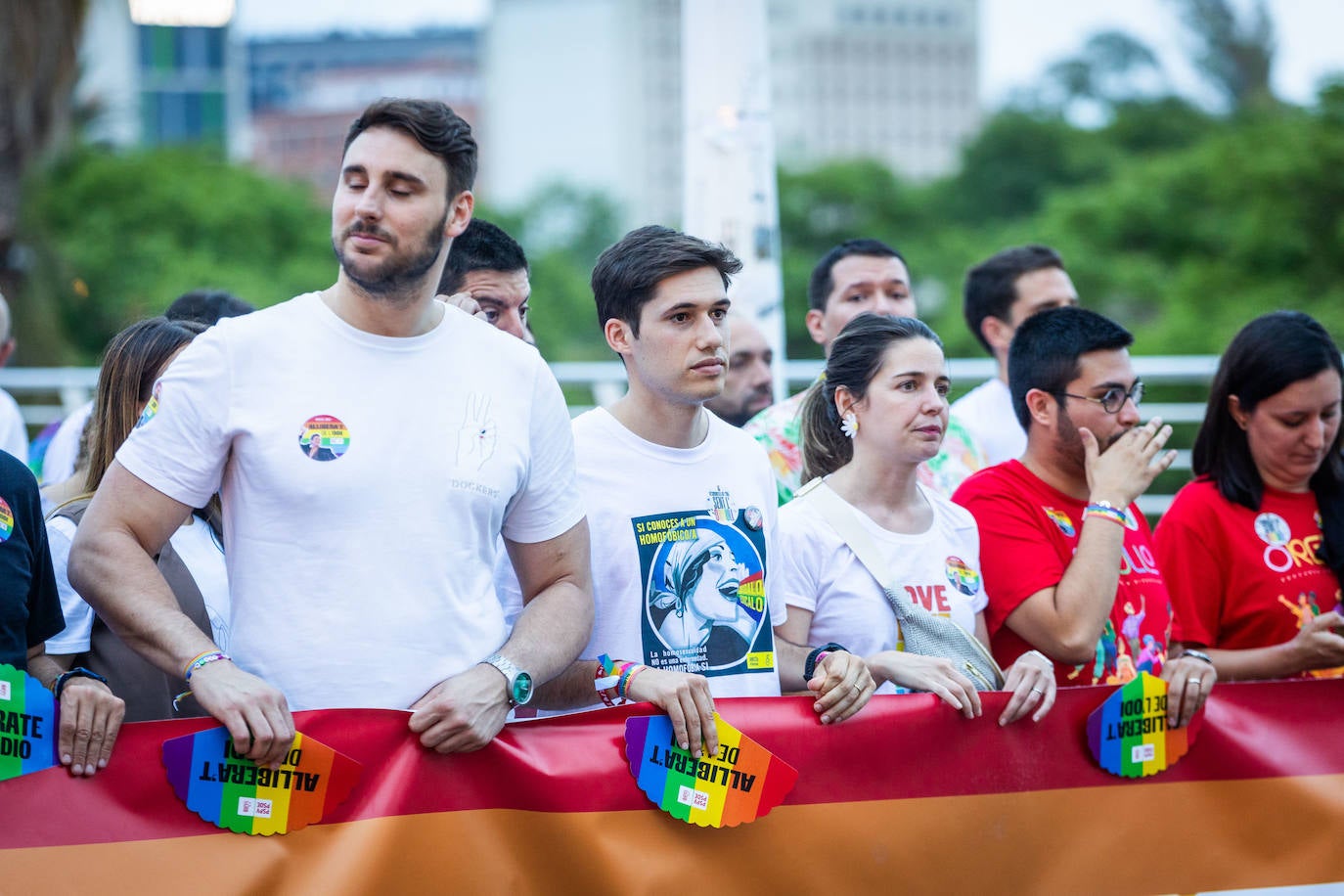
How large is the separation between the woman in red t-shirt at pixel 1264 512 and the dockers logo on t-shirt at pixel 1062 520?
456 millimetres

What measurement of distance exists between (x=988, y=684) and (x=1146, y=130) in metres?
60.0

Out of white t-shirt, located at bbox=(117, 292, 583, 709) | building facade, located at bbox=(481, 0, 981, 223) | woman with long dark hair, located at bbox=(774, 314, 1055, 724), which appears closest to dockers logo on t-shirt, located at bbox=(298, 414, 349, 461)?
white t-shirt, located at bbox=(117, 292, 583, 709)

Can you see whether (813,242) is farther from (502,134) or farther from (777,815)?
(777,815)

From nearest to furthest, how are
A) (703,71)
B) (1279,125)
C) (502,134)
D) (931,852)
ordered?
(931,852)
(703,71)
(1279,125)
(502,134)

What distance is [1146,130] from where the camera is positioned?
5922 centimetres

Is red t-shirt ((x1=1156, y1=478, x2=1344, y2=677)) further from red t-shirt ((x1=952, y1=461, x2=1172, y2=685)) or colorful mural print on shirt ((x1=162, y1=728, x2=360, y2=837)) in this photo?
colorful mural print on shirt ((x1=162, y1=728, x2=360, y2=837))

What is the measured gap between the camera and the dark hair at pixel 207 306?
4.60 metres

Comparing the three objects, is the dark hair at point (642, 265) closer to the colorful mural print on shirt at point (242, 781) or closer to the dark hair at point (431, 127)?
the dark hair at point (431, 127)

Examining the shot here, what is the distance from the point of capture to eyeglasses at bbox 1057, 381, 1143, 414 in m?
4.07

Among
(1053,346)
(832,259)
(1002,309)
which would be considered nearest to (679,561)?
(1053,346)

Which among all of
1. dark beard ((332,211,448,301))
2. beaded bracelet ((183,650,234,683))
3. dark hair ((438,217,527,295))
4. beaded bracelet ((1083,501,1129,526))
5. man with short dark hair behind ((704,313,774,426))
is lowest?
beaded bracelet ((183,650,234,683))

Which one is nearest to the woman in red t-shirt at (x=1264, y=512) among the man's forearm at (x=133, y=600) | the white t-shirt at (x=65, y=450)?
the man's forearm at (x=133, y=600)

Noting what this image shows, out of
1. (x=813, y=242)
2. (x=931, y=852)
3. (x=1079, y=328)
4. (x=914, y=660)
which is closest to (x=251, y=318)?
(x=914, y=660)

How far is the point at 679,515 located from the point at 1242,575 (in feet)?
5.70
